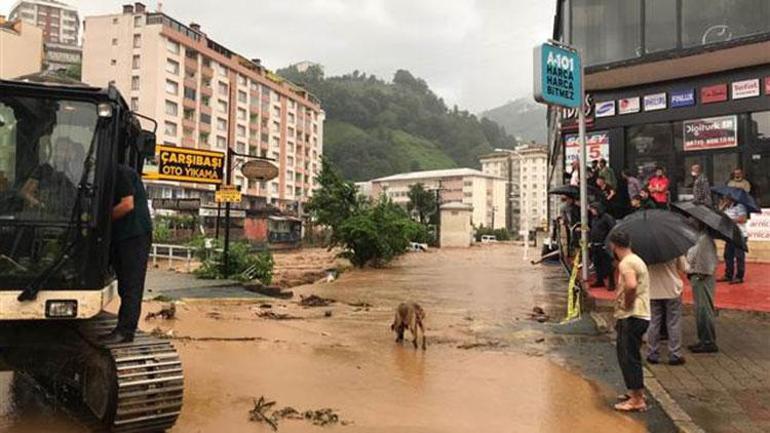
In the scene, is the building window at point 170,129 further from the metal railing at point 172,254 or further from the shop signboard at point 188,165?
the shop signboard at point 188,165

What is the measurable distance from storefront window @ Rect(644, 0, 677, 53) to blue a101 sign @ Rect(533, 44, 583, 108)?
5.47 metres

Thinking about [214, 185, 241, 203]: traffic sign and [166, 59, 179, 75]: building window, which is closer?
[214, 185, 241, 203]: traffic sign

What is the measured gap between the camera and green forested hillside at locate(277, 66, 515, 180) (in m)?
147

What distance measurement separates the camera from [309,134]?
102 metres

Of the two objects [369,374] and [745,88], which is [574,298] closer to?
[369,374]

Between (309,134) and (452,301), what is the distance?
90.3 m

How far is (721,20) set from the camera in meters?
14.8

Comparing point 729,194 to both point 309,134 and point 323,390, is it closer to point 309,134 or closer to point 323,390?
point 323,390

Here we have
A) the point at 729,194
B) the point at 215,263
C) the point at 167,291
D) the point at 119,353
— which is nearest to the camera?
the point at 119,353

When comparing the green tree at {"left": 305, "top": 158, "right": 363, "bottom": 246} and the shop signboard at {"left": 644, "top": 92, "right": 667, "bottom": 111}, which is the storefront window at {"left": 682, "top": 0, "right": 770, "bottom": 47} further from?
the green tree at {"left": 305, "top": 158, "right": 363, "bottom": 246}

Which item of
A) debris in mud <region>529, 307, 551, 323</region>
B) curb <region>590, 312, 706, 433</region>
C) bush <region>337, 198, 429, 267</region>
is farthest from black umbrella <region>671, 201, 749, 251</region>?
bush <region>337, 198, 429, 267</region>

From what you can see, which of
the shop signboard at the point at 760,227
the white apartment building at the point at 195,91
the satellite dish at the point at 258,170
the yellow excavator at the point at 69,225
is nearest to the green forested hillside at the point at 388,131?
the white apartment building at the point at 195,91

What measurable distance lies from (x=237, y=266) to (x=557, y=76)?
11.2 metres

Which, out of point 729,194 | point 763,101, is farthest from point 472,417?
point 763,101
